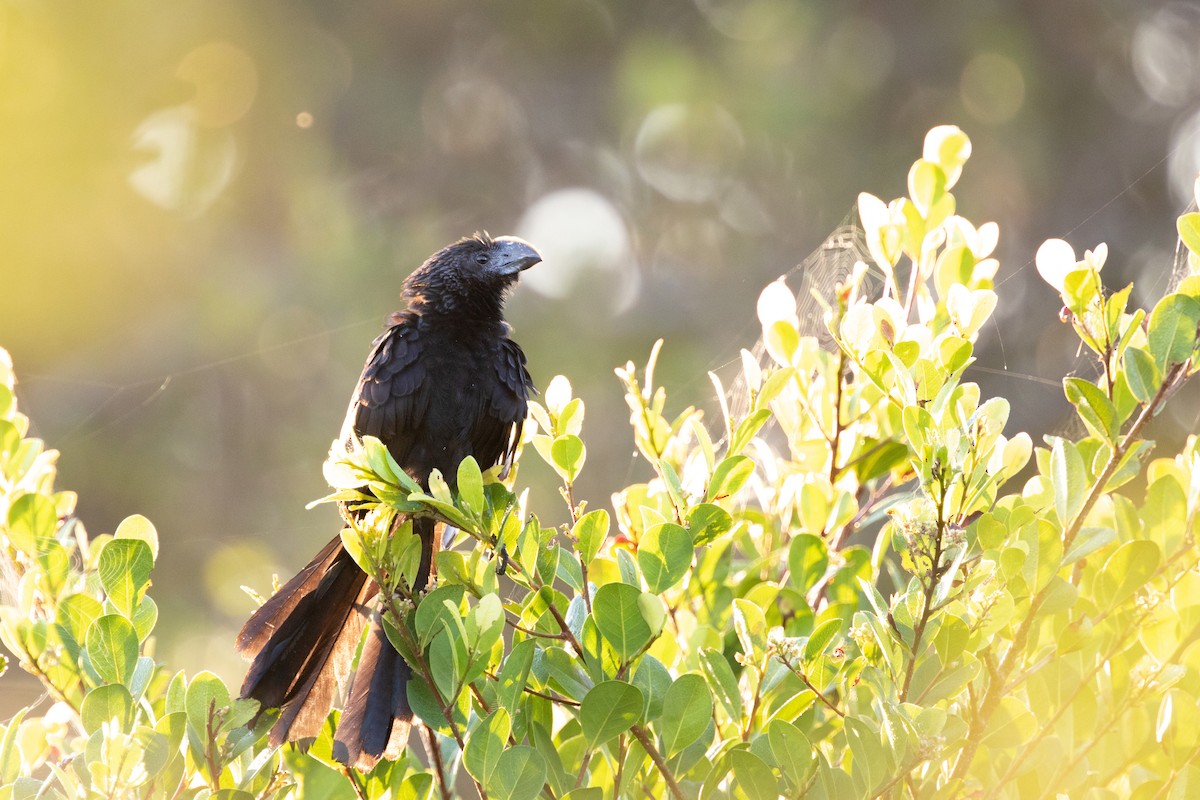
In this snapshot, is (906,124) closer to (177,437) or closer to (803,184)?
(803,184)

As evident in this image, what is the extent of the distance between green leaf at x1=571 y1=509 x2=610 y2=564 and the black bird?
0.41 metres

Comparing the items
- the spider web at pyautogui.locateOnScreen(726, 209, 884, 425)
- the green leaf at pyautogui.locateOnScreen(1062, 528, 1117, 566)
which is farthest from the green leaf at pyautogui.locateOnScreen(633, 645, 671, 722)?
the spider web at pyautogui.locateOnScreen(726, 209, 884, 425)

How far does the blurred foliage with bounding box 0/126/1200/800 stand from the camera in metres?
1.25

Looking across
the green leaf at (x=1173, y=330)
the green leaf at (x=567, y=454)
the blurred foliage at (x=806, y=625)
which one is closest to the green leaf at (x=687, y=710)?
the blurred foliage at (x=806, y=625)

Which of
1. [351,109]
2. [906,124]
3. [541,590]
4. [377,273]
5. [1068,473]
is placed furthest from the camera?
[351,109]

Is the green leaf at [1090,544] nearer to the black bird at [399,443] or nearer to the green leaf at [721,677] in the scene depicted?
the green leaf at [721,677]

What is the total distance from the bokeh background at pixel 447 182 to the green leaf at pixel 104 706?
408 cm

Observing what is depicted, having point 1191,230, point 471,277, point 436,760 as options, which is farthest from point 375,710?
point 471,277

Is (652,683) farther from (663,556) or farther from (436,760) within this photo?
(436,760)

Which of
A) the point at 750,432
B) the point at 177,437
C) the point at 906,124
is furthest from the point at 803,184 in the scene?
the point at 750,432

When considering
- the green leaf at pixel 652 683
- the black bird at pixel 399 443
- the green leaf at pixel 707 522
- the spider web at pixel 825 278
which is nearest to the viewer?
the green leaf at pixel 652 683

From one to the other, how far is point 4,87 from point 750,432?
6.05m

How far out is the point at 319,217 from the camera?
6387 millimetres

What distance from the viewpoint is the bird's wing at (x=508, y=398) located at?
100 inches
